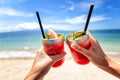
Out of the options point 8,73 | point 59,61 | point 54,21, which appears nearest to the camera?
point 59,61

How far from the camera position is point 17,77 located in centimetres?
729

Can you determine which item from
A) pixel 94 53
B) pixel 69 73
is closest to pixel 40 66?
pixel 94 53

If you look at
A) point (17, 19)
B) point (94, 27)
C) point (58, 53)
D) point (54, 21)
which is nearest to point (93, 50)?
point (58, 53)

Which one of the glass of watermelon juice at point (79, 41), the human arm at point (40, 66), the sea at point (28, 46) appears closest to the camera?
the human arm at point (40, 66)

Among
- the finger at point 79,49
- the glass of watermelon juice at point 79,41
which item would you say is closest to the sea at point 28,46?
the glass of watermelon juice at point 79,41

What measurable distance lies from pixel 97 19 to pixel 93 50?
56810 millimetres

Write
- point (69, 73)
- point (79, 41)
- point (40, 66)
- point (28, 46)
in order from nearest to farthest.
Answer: point (40, 66) → point (79, 41) → point (69, 73) → point (28, 46)

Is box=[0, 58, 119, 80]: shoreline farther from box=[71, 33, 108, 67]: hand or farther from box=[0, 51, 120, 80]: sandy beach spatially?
box=[71, 33, 108, 67]: hand

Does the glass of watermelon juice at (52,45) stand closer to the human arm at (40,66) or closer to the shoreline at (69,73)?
the human arm at (40,66)

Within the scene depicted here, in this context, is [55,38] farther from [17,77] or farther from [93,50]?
[17,77]

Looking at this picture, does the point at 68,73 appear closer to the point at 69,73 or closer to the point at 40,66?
the point at 69,73

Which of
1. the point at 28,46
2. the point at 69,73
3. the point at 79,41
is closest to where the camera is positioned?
the point at 79,41

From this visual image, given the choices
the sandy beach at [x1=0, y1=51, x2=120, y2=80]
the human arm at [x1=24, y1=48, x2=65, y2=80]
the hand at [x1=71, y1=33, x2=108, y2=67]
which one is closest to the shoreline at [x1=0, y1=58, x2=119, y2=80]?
the sandy beach at [x1=0, y1=51, x2=120, y2=80]

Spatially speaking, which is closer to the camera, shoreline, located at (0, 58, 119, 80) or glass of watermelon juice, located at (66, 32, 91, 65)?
glass of watermelon juice, located at (66, 32, 91, 65)
